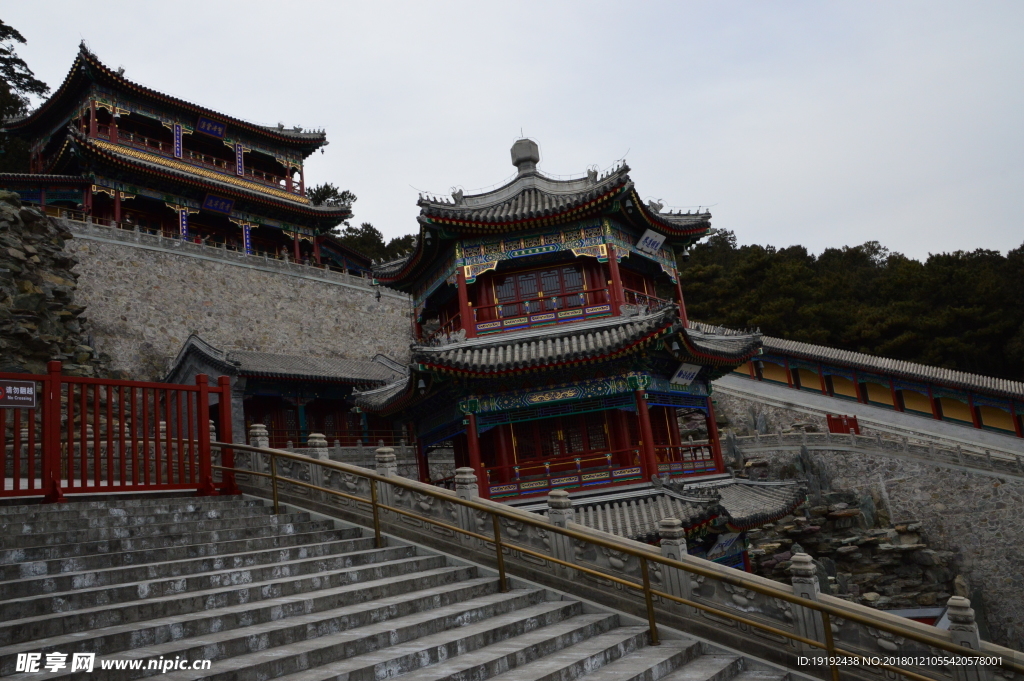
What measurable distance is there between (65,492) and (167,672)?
15.0ft

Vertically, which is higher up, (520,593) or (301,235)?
(301,235)

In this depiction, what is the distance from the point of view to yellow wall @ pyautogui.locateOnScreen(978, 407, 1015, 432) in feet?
94.8

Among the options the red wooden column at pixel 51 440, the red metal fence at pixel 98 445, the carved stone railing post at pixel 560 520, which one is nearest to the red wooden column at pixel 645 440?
the carved stone railing post at pixel 560 520

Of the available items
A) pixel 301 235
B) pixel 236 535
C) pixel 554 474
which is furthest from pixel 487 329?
pixel 301 235

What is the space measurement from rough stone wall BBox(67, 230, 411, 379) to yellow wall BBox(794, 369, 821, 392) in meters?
18.7

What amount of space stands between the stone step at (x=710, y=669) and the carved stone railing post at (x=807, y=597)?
718 mm

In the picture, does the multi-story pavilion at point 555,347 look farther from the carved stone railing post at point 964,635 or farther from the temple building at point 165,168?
the temple building at point 165,168

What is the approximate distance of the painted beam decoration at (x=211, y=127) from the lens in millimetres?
35812

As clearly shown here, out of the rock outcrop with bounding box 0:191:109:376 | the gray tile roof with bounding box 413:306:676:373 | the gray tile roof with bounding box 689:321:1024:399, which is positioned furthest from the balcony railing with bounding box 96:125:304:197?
the gray tile roof with bounding box 413:306:676:373

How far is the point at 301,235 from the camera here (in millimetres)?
38156

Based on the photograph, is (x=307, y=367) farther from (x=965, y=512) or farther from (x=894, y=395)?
(x=894, y=395)

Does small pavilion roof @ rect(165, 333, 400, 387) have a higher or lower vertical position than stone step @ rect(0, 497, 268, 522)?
higher

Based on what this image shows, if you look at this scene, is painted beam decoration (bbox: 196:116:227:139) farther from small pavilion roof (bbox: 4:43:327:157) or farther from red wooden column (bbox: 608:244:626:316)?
red wooden column (bbox: 608:244:626:316)

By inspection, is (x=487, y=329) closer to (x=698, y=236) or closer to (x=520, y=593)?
(x=698, y=236)
